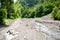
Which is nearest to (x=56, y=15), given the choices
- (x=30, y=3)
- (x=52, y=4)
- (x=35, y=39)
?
(x=35, y=39)

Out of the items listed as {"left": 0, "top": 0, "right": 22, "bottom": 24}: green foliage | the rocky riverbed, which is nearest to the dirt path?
the rocky riverbed

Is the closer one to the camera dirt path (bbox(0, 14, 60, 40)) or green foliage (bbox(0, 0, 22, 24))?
dirt path (bbox(0, 14, 60, 40))

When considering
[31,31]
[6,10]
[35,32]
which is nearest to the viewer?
[35,32]

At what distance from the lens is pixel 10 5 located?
130 feet

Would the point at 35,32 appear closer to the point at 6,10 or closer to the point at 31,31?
the point at 31,31

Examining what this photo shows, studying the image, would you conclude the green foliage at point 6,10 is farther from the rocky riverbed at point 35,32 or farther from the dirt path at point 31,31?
the rocky riverbed at point 35,32

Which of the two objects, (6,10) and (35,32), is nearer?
(35,32)

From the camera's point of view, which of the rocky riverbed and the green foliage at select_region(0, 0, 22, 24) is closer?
the rocky riverbed

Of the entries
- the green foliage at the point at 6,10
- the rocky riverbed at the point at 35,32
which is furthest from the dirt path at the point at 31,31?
the green foliage at the point at 6,10

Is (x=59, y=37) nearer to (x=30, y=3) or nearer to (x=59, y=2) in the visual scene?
(x=59, y=2)

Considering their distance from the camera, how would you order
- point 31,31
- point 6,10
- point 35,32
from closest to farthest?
1. point 35,32
2. point 31,31
3. point 6,10

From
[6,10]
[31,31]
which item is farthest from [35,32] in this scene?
[6,10]

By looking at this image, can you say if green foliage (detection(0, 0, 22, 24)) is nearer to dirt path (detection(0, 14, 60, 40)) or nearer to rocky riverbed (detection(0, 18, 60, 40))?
dirt path (detection(0, 14, 60, 40))

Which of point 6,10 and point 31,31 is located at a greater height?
point 6,10
